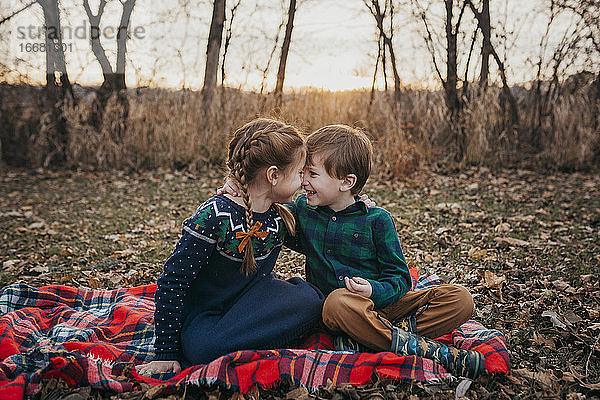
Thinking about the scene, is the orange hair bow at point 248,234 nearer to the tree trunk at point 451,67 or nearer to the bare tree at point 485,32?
the tree trunk at point 451,67

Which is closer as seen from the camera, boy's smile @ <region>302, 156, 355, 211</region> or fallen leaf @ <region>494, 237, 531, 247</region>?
boy's smile @ <region>302, 156, 355, 211</region>

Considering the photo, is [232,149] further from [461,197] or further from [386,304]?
[461,197]

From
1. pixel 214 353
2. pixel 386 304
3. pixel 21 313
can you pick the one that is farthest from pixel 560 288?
pixel 21 313

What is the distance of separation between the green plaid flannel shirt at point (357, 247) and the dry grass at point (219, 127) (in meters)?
6.27

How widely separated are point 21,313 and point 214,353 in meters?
1.27

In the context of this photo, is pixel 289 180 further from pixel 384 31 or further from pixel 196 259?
pixel 384 31

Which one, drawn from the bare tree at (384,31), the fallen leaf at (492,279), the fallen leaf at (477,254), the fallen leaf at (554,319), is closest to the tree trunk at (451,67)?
the bare tree at (384,31)

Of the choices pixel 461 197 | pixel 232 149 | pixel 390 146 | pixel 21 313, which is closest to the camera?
pixel 232 149

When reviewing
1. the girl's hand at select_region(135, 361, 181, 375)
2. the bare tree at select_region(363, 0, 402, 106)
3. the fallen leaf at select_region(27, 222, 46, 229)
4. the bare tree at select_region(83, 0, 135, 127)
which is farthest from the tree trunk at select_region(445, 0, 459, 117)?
the girl's hand at select_region(135, 361, 181, 375)

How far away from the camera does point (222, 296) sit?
2.64 metres

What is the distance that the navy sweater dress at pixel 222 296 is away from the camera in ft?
8.06

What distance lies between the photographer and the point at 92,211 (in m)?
6.64

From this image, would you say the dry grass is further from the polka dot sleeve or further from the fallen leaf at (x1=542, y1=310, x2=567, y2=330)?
the polka dot sleeve

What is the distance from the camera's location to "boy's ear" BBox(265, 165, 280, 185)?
2.54 meters
